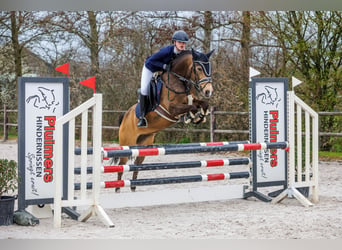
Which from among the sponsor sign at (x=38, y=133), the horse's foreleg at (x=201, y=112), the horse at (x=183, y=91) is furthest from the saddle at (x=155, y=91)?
the sponsor sign at (x=38, y=133)

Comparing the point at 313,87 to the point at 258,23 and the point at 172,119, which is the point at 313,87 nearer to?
the point at 258,23

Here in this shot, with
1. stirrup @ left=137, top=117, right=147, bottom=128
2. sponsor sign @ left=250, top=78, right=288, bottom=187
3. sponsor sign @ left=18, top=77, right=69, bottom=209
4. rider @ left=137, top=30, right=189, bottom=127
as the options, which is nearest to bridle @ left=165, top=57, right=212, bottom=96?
rider @ left=137, top=30, right=189, bottom=127

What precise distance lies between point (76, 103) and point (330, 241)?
777cm

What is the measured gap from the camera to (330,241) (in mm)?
3057

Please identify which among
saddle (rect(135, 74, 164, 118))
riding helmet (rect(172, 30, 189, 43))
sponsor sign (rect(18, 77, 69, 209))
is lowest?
sponsor sign (rect(18, 77, 69, 209))

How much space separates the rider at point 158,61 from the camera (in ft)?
14.0

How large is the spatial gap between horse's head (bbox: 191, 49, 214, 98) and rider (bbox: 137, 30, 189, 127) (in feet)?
0.67

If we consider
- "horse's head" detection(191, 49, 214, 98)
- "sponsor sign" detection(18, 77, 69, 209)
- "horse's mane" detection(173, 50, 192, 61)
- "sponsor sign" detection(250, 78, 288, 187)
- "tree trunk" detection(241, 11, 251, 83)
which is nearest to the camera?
"sponsor sign" detection(18, 77, 69, 209)

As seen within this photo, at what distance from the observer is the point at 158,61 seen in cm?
447

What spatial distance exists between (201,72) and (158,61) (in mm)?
499

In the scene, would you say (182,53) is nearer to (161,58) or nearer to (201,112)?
(161,58)

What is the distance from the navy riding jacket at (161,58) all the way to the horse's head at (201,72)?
0.30 m

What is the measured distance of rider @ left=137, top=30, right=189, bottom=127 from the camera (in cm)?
427

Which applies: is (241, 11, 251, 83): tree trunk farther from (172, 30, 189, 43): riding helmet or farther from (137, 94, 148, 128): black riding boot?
(172, 30, 189, 43): riding helmet
